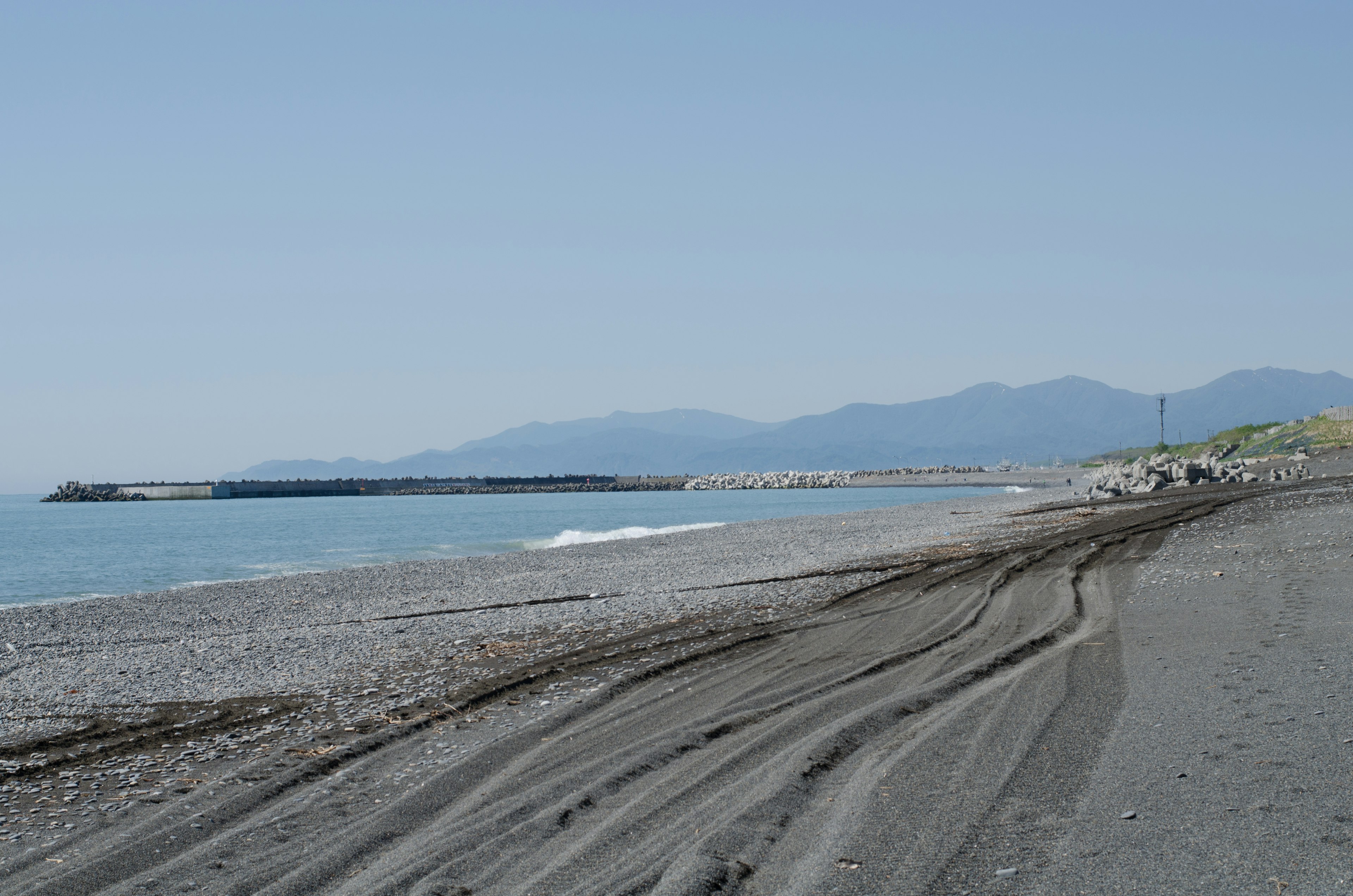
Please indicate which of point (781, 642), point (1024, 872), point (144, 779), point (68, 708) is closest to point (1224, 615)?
point (781, 642)

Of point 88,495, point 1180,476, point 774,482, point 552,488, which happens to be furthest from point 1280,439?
point 88,495

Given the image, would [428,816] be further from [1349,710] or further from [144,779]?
[1349,710]

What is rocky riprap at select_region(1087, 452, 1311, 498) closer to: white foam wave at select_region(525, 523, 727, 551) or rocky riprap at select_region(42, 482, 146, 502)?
white foam wave at select_region(525, 523, 727, 551)

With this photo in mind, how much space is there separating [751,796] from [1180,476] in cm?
4207

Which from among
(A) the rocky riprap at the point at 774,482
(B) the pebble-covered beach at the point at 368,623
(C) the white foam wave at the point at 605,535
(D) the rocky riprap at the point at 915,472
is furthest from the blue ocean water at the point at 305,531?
(D) the rocky riprap at the point at 915,472

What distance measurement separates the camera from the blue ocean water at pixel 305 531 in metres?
31.5

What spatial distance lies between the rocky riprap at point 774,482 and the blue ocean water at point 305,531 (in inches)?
1067

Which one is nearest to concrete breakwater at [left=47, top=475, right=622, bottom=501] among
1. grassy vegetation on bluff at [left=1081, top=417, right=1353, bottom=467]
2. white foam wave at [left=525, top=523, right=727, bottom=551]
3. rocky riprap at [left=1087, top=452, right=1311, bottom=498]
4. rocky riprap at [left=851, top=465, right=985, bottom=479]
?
rocky riprap at [left=851, top=465, right=985, bottom=479]

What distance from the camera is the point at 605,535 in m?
46.1

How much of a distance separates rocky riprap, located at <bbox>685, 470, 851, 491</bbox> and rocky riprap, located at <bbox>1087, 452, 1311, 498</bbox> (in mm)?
92685

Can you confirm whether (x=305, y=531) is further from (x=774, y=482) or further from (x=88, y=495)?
(x=88, y=495)

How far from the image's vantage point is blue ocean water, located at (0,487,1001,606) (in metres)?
31.5

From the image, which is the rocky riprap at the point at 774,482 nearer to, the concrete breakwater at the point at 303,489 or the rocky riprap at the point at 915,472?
the rocky riprap at the point at 915,472

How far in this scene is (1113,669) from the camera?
8.87 metres
